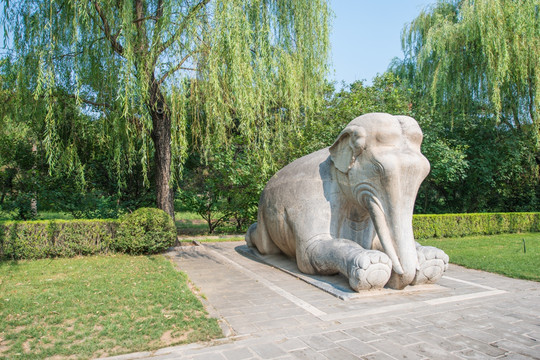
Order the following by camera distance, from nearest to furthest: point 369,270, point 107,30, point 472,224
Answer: point 369,270
point 107,30
point 472,224

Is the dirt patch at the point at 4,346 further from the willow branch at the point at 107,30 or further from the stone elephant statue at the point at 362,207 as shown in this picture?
the willow branch at the point at 107,30

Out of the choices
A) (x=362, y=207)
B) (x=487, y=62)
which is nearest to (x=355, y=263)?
(x=362, y=207)

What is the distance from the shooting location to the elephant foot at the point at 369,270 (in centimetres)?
455

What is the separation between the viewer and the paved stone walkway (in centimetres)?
318

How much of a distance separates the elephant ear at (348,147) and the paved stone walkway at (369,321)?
1.89 metres

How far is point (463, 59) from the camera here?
14.2m

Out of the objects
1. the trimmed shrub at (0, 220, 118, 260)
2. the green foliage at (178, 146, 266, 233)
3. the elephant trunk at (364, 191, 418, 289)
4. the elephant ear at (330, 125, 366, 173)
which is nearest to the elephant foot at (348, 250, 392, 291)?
the elephant trunk at (364, 191, 418, 289)

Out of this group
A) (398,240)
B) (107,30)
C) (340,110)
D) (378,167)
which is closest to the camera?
(398,240)

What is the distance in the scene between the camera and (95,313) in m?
4.10

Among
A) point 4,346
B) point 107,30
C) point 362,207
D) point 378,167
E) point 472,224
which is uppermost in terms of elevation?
point 107,30

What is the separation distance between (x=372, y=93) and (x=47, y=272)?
12.0 metres

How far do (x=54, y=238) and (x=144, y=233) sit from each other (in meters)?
1.96

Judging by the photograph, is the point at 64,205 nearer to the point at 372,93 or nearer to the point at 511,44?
the point at 372,93

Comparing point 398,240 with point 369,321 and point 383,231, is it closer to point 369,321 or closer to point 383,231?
point 383,231
